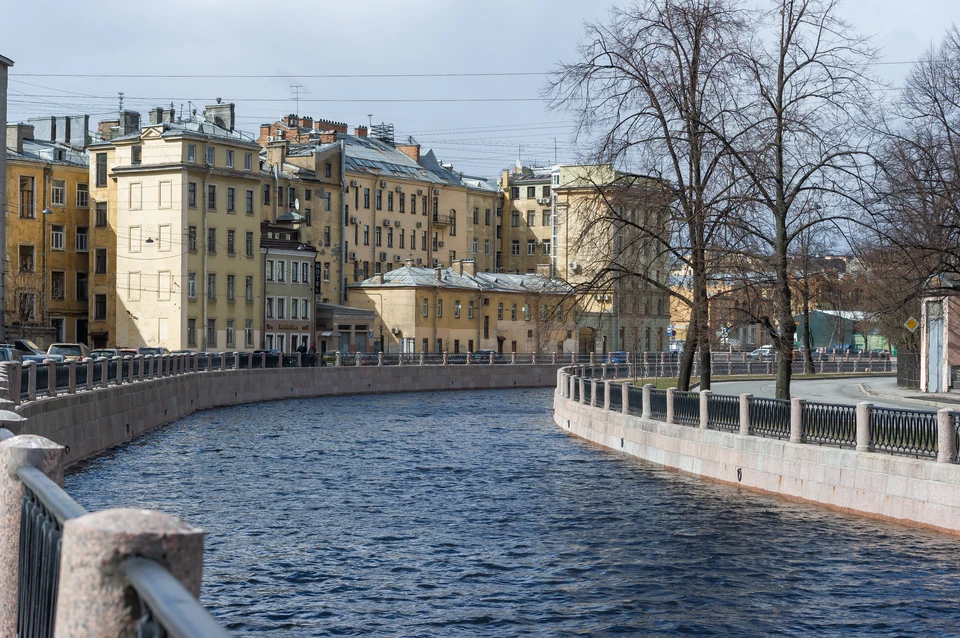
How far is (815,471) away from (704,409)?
17.2 feet

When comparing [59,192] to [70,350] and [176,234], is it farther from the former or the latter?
[70,350]

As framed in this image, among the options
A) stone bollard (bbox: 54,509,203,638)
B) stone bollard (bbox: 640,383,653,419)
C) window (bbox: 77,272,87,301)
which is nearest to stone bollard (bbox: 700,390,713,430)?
stone bollard (bbox: 640,383,653,419)

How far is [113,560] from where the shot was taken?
3.45 metres

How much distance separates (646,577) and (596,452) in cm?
1701

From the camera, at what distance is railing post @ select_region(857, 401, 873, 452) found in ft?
70.4

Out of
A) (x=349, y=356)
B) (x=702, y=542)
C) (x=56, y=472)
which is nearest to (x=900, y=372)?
(x=349, y=356)

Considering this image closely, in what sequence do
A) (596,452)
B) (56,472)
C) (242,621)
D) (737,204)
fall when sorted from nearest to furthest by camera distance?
(56,472)
(242,621)
(737,204)
(596,452)

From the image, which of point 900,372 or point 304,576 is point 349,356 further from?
point 304,576

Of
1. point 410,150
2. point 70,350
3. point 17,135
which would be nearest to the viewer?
point 70,350

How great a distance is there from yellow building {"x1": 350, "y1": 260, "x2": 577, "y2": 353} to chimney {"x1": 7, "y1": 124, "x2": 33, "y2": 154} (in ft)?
78.2

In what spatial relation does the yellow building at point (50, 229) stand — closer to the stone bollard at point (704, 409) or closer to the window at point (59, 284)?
the window at point (59, 284)

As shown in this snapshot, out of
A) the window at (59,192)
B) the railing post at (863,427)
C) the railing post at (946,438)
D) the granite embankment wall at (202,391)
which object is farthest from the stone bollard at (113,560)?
the window at (59,192)

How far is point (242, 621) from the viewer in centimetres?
1411

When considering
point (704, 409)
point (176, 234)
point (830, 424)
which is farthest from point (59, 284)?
point (830, 424)
